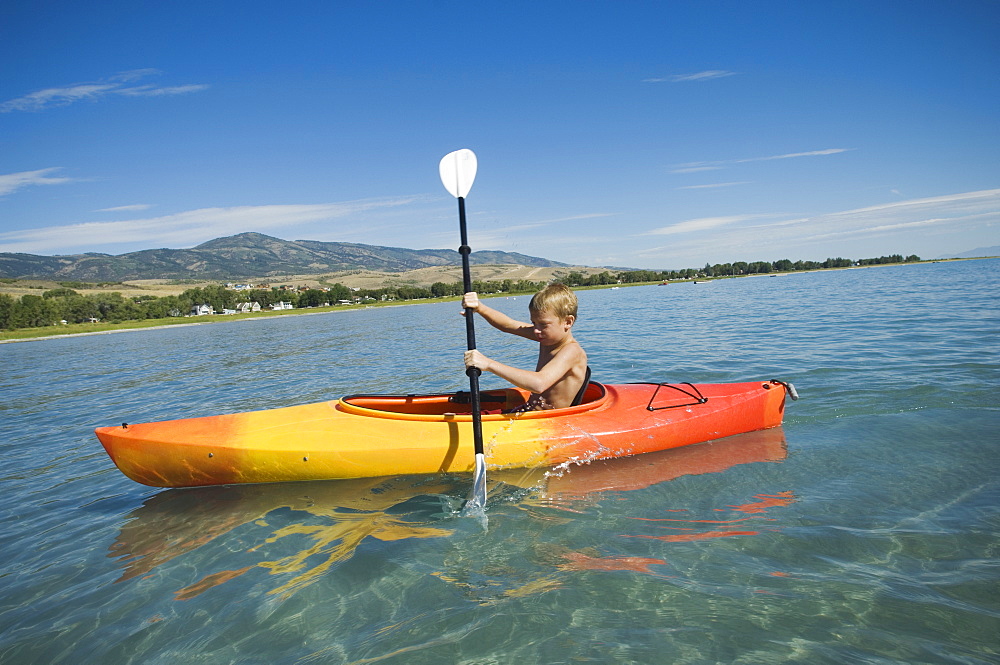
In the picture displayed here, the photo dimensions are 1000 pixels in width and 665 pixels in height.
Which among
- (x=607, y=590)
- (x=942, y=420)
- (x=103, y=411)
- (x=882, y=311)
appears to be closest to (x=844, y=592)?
(x=607, y=590)

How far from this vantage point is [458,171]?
6.49m

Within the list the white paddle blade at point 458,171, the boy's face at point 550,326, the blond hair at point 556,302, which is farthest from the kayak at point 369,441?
the white paddle blade at point 458,171

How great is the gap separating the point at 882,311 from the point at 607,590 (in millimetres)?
21254

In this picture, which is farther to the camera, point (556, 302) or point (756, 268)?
point (756, 268)

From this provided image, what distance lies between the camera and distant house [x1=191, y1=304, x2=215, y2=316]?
92.2 m

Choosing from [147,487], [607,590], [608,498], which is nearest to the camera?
[607,590]

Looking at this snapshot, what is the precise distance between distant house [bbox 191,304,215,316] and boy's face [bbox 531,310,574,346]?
99.0 meters

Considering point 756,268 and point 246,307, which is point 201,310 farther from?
point 756,268

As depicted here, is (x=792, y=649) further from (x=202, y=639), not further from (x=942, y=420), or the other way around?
(x=942, y=420)

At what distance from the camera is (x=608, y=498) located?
5117mm

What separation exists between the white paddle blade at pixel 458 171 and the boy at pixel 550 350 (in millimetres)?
1509

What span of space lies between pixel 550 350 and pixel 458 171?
2.40 m

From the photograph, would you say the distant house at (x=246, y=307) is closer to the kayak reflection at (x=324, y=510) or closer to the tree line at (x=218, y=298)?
the tree line at (x=218, y=298)

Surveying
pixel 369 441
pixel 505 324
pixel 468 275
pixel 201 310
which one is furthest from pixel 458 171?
pixel 201 310
